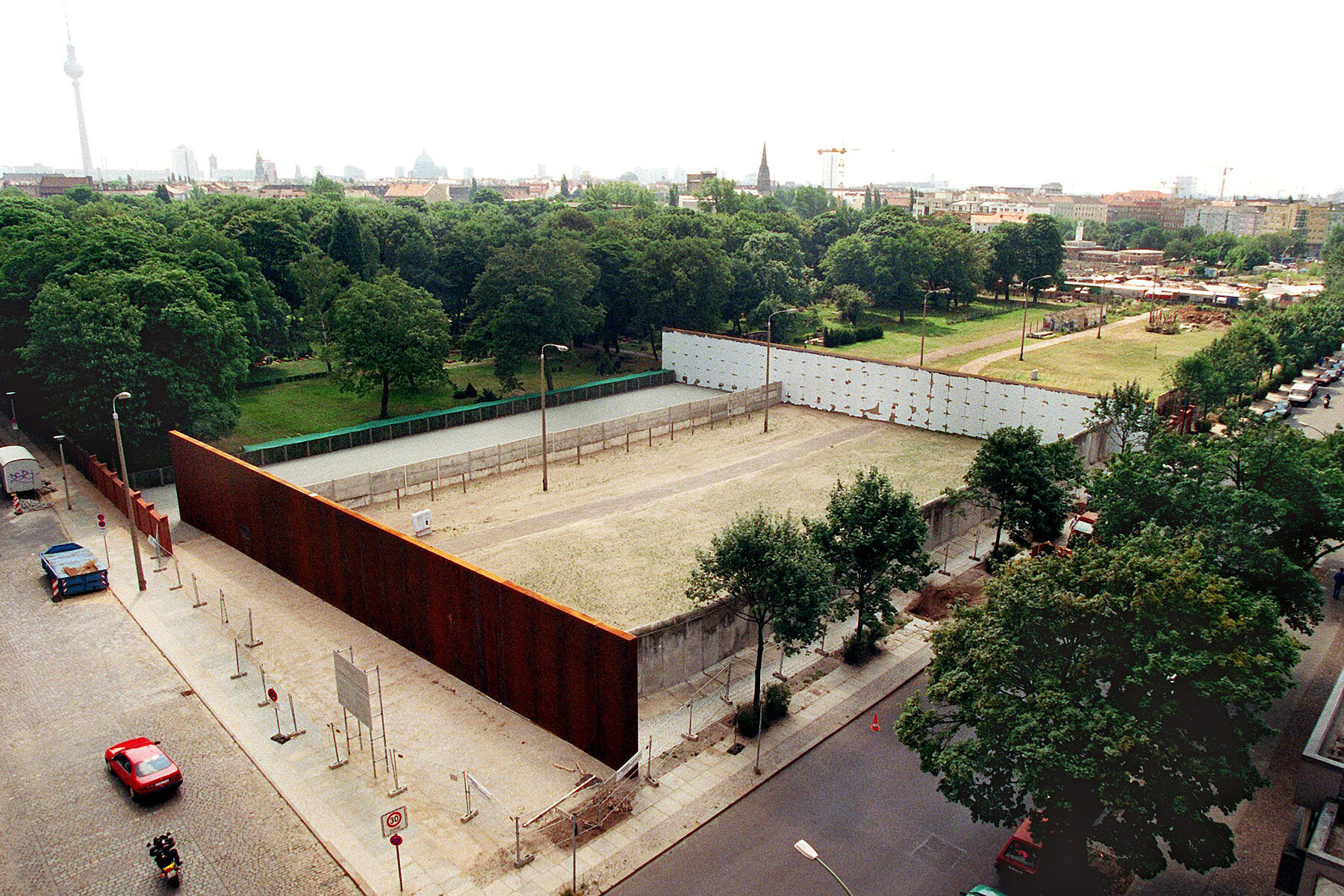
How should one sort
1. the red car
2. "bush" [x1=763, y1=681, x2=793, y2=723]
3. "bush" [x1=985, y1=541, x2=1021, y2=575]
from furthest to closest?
"bush" [x1=985, y1=541, x2=1021, y2=575]
"bush" [x1=763, y1=681, x2=793, y2=723]
the red car

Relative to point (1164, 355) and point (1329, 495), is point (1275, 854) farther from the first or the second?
point (1164, 355)

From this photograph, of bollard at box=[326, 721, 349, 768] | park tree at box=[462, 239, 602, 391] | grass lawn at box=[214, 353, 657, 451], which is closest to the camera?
bollard at box=[326, 721, 349, 768]

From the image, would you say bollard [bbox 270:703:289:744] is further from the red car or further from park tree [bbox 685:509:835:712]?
park tree [bbox 685:509:835:712]

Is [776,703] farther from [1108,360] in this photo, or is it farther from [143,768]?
[1108,360]

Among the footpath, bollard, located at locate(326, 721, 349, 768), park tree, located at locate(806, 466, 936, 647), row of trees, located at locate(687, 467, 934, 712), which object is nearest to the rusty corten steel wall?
the footpath

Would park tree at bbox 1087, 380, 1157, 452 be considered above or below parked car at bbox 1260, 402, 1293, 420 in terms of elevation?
above

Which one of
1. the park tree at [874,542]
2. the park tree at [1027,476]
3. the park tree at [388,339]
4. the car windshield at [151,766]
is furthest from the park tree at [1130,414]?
the car windshield at [151,766]

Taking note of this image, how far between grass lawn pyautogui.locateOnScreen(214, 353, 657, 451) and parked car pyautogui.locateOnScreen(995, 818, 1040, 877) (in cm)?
3968

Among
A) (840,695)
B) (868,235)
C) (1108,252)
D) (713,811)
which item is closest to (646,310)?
(868,235)

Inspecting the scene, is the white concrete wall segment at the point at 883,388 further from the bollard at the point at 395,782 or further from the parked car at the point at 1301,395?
the bollard at the point at 395,782

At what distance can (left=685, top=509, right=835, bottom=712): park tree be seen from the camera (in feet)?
65.9

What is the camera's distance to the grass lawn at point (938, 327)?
70.9 m

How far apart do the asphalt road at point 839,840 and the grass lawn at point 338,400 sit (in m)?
35.2

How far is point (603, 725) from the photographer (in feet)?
62.8
